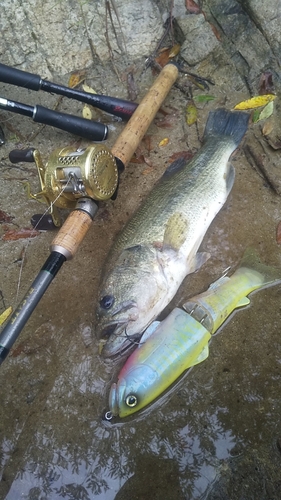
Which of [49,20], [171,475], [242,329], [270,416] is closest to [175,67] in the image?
[49,20]


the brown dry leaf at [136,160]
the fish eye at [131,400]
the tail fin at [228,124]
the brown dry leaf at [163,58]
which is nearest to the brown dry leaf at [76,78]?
the brown dry leaf at [163,58]

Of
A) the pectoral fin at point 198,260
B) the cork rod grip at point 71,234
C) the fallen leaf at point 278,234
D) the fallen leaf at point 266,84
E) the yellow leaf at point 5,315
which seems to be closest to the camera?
the cork rod grip at point 71,234

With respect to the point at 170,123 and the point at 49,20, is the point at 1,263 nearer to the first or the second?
the point at 170,123

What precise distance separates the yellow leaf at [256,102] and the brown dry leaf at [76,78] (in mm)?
1724

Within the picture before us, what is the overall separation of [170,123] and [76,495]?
344 centimetres

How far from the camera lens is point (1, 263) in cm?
366

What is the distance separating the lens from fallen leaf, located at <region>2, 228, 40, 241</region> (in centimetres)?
380

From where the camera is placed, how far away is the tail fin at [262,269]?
10.9 ft

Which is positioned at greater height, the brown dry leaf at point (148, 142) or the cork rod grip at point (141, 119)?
the cork rod grip at point (141, 119)

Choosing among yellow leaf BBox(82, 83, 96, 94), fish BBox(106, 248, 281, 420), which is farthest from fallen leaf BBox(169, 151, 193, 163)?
fish BBox(106, 248, 281, 420)

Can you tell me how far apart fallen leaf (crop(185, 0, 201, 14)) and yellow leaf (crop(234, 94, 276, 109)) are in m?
1.25

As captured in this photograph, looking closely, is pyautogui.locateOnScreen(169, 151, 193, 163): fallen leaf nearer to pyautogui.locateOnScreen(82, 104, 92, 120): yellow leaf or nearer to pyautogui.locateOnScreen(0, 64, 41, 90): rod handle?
pyautogui.locateOnScreen(82, 104, 92, 120): yellow leaf

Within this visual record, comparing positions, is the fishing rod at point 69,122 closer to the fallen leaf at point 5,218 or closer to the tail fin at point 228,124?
the fallen leaf at point 5,218

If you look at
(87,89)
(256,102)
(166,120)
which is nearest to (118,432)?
(166,120)
